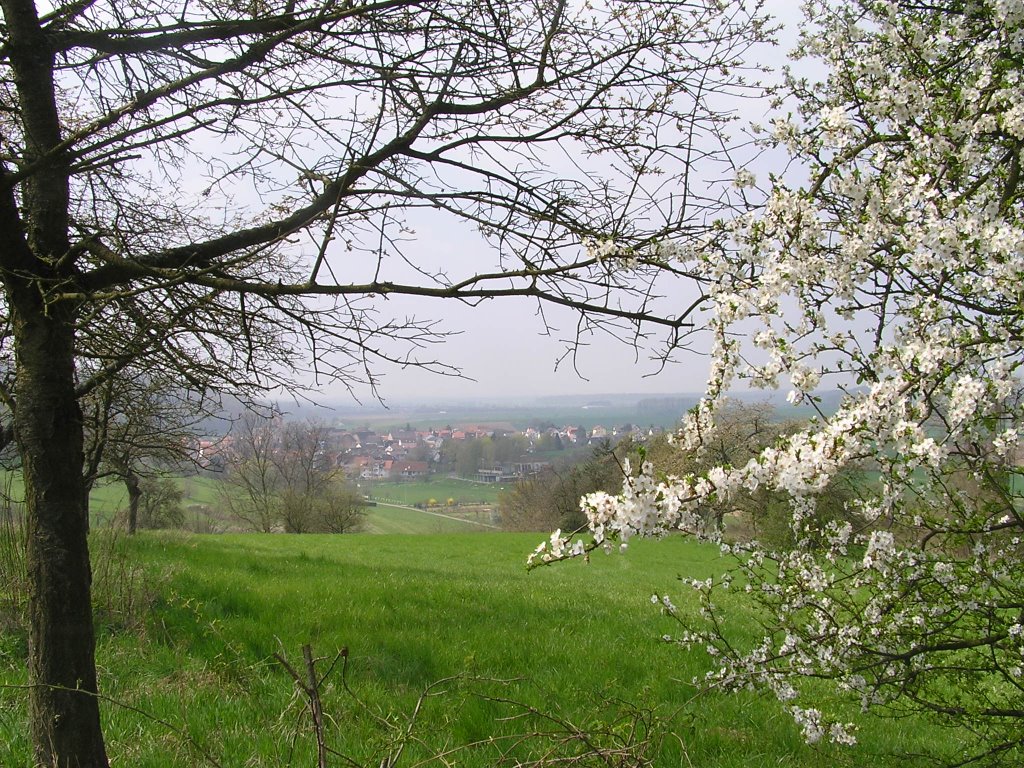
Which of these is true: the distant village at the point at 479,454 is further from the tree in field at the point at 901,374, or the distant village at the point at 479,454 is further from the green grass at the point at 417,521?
the tree in field at the point at 901,374

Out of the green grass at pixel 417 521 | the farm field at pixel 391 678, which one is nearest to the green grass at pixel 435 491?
the green grass at pixel 417 521

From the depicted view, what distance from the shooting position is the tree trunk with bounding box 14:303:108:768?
2.87 m

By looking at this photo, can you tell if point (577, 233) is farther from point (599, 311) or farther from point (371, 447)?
point (371, 447)

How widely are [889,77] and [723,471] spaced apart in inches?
92.9

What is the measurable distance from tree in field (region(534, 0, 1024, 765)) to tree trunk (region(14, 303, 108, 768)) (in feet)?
7.16

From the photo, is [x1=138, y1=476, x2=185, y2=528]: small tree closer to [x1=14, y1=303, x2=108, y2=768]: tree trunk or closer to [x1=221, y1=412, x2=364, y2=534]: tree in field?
[x1=221, y1=412, x2=364, y2=534]: tree in field

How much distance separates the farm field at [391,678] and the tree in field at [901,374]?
71cm

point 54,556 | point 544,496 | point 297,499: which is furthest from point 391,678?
point 544,496

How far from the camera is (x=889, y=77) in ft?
10.4

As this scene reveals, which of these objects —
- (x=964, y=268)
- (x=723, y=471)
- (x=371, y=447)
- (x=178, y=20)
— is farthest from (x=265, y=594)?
(x=371, y=447)

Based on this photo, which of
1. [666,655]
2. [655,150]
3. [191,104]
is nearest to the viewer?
[655,150]

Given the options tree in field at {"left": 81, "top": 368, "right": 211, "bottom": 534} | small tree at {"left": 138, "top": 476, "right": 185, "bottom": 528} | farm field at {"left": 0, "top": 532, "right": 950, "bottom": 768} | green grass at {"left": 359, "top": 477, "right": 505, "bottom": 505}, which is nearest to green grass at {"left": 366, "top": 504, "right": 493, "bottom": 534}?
green grass at {"left": 359, "top": 477, "right": 505, "bottom": 505}

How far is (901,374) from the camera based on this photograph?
237cm

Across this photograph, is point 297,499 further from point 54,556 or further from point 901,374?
point 901,374
